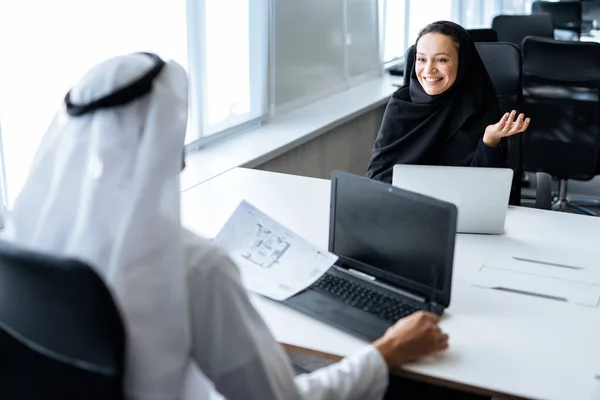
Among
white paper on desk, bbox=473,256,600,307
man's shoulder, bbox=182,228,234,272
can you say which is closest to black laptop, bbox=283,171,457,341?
white paper on desk, bbox=473,256,600,307

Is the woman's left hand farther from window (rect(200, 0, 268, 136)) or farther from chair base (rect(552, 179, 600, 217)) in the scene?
chair base (rect(552, 179, 600, 217))

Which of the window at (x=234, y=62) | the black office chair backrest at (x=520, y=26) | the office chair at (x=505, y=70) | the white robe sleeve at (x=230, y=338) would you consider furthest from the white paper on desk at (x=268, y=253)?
the black office chair backrest at (x=520, y=26)

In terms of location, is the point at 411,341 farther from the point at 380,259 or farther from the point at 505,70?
the point at 505,70

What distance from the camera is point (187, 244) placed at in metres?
1.26

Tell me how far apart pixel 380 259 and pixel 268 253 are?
28 cm

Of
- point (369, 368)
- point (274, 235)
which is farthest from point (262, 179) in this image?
point (369, 368)

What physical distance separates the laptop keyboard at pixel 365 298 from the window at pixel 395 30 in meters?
3.91

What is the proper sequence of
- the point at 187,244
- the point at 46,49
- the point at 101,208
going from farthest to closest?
the point at 46,49 → the point at 187,244 → the point at 101,208

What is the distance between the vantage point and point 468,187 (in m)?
2.23

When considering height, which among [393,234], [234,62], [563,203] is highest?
[234,62]

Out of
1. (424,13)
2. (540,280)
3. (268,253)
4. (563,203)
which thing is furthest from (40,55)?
(424,13)

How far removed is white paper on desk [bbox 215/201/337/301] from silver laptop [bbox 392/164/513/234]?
1.27ft

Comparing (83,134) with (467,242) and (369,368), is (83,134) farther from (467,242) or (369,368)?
(467,242)

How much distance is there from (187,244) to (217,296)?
0.31ft
